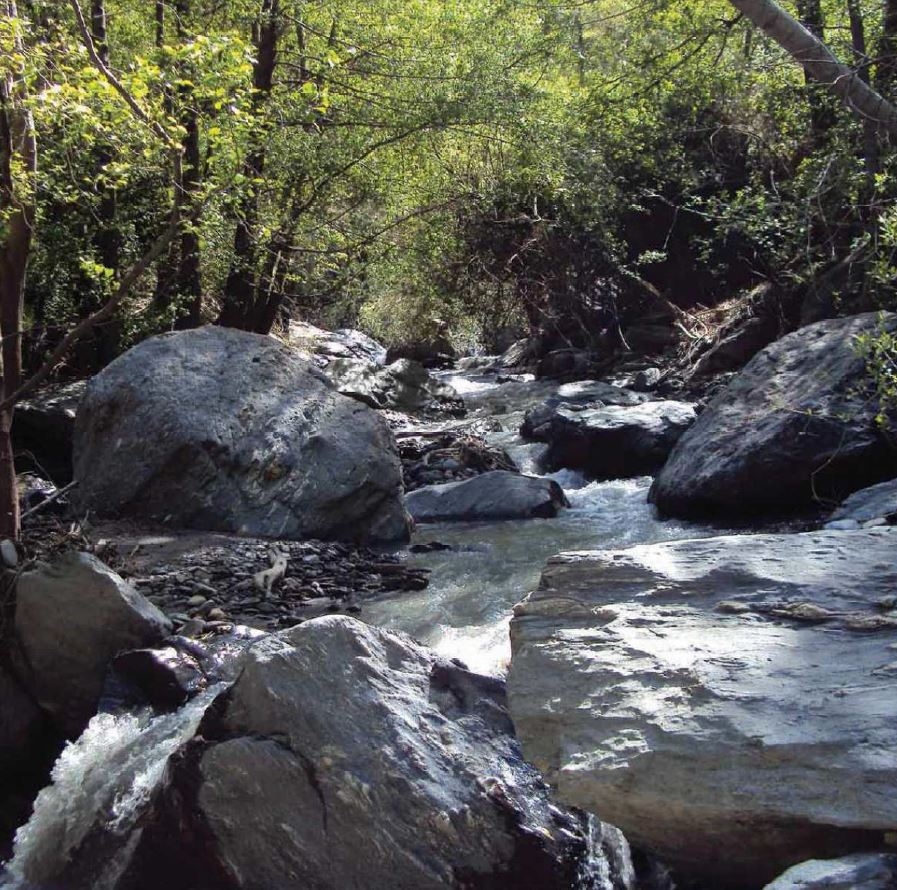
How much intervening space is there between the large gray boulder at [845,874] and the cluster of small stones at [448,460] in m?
8.37

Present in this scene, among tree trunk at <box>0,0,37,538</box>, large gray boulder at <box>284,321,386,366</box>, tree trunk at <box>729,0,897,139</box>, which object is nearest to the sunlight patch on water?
tree trunk at <box>0,0,37,538</box>

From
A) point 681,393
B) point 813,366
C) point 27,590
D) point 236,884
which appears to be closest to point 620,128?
point 681,393

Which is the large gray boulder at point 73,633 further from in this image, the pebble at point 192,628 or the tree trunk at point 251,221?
the tree trunk at point 251,221

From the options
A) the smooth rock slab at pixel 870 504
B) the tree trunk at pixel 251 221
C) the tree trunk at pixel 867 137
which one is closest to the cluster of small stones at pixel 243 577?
the smooth rock slab at pixel 870 504

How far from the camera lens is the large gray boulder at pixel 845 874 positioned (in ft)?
8.48

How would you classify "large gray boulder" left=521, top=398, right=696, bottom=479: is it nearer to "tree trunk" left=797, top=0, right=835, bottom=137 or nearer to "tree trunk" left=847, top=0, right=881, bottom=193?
"tree trunk" left=847, top=0, right=881, bottom=193

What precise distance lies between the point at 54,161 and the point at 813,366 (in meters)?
6.60

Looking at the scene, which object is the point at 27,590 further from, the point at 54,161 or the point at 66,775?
the point at 54,161

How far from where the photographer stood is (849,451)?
8461mm

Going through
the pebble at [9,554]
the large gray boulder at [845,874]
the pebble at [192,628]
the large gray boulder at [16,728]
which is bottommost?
the large gray boulder at [16,728]

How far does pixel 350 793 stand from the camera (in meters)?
3.61

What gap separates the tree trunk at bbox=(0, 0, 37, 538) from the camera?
5.79 meters

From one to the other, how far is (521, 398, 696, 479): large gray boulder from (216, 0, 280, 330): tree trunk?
408cm

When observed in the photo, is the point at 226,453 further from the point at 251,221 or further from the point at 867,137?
the point at 867,137
